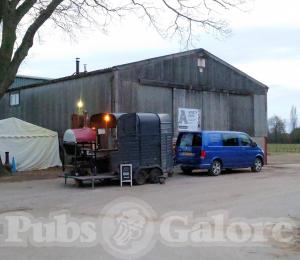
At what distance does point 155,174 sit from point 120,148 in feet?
5.65

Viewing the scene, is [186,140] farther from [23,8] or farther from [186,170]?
[23,8]

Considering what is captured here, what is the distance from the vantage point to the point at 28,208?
1290cm

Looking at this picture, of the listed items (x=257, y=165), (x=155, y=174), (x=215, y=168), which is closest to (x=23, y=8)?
(x=155, y=174)

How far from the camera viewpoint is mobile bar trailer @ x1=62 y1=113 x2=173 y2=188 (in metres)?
18.6

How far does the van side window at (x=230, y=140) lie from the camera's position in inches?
919

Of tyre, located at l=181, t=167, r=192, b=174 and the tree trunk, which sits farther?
tyre, located at l=181, t=167, r=192, b=174

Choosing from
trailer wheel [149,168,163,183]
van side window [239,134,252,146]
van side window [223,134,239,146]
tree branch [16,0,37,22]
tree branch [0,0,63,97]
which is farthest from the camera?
van side window [239,134,252,146]

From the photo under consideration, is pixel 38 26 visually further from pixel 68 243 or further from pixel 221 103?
pixel 68 243

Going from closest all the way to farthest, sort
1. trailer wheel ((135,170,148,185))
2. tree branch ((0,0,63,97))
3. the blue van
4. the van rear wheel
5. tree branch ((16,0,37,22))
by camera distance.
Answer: trailer wheel ((135,170,148,185)) < tree branch ((0,0,63,97)) < tree branch ((16,0,37,22)) < the blue van < the van rear wheel

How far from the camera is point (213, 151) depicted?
22.7 meters

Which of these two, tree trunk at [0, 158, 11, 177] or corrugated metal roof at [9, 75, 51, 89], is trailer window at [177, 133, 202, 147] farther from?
corrugated metal roof at [9, 75, 51, 89]

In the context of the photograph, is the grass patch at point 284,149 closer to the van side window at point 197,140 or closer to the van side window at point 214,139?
the van side window at point 214,139

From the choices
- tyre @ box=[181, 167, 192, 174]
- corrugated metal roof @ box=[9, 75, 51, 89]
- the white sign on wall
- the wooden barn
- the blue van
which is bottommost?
tyre @ box=[181, 167, 192, 174]

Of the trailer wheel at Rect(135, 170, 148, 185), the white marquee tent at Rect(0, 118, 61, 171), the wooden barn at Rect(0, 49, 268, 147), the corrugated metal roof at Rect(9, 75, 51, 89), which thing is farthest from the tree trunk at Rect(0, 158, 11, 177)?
the corrugated metal roof at Rect(9, 75, 51, 89)
